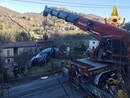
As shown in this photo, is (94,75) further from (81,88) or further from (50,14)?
(50,14)

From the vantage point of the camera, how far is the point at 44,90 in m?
9.59

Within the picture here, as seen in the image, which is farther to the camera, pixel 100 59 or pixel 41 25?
pixel 41 25

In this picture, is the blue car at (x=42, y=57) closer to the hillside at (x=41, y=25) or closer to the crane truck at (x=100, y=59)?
the hillside at (x=41, y=25)

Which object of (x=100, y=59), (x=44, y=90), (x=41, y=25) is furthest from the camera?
(x=41, y=25)

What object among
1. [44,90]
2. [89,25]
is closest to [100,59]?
[89,25]

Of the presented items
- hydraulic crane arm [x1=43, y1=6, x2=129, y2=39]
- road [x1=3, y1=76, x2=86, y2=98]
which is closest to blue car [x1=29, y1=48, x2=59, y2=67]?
road [x1=3, y1=76, x2=86, y2=98]

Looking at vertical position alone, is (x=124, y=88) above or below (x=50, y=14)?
below

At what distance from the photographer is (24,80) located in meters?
11.6

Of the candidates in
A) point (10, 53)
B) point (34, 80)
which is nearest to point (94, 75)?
point (34, 80)

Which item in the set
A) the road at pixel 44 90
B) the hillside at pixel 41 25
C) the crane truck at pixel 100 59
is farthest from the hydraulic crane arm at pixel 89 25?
the road at pixel 44 90

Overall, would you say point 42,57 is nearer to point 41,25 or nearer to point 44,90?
point 41,25

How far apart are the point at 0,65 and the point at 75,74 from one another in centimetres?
492

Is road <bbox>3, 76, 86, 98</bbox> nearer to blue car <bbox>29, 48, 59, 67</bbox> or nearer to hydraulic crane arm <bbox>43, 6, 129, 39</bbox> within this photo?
hydraulic crane arm <bbox>43, 6, 129, 39</bbox>

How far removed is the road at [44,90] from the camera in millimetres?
8703
